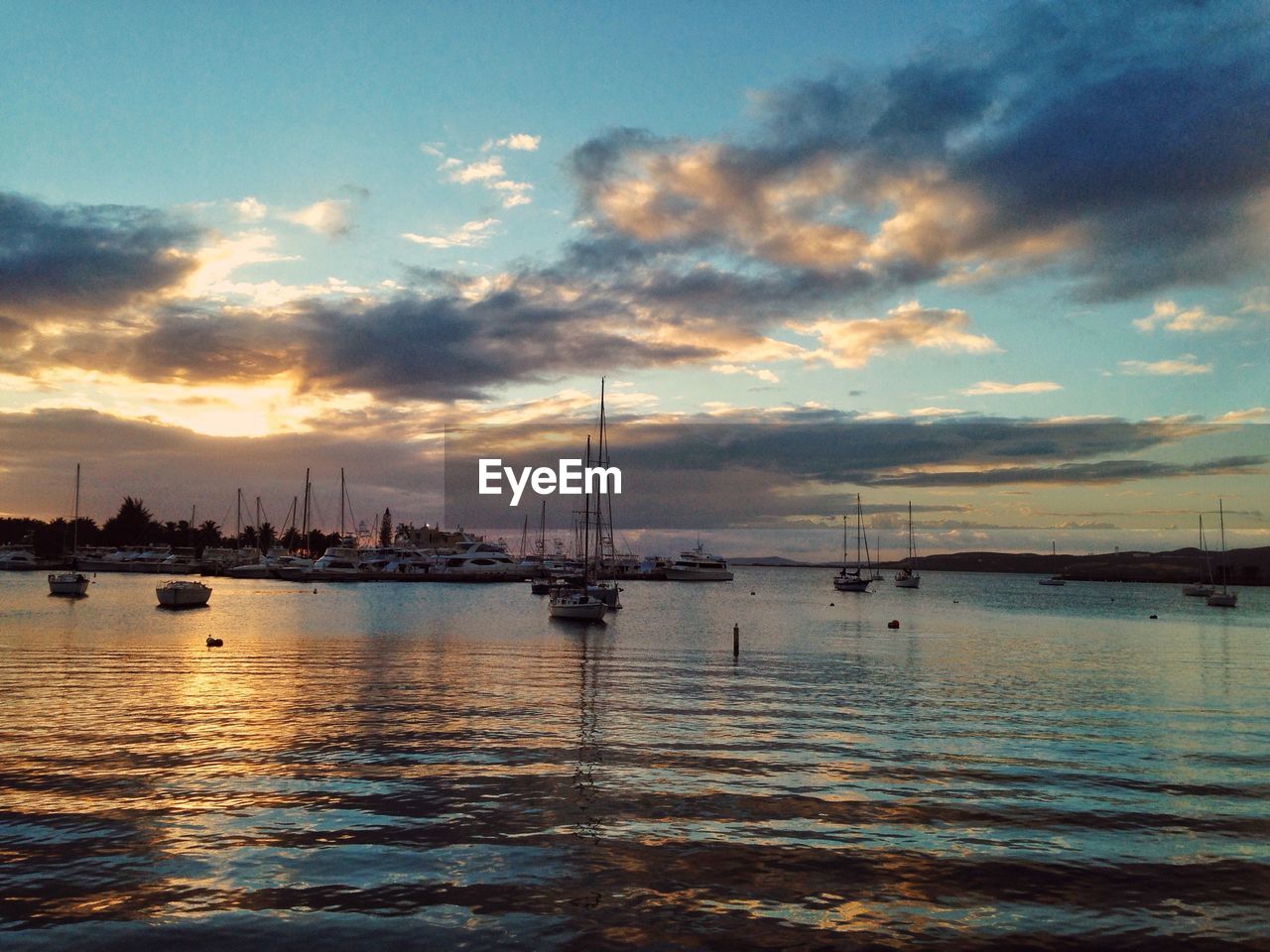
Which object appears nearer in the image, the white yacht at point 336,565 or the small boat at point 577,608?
the small boat at point 577,608

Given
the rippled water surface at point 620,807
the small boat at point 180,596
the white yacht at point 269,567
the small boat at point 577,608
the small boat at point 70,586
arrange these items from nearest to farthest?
1. the rippled water surface at point 620,807
2. the small boat at point 577,608
3. the small boat at point 180,596
4. the small boat at point 70,586
5. the white yacht at point 269,567

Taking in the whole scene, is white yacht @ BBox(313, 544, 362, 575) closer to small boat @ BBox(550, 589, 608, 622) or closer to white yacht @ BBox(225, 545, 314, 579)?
white yacht @ BBox(225, 545, 314, 579)

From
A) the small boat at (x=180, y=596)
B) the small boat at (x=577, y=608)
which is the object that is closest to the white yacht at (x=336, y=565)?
the small boat at (x=180, y=596)

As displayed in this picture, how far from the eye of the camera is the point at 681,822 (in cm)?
1975

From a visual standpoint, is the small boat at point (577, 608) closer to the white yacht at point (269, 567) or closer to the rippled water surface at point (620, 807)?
the rippled water surface at point (620, 807)

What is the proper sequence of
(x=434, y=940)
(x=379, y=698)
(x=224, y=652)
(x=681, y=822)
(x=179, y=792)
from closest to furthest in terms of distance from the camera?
(x=434, y=940), (x=681, y=822), (x=179, y=792), (x=379, y=698), (x=224, y=652)

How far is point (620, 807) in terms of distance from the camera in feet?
68.9

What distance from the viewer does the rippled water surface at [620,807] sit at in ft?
47.6

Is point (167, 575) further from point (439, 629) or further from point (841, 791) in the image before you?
point (841, 791)

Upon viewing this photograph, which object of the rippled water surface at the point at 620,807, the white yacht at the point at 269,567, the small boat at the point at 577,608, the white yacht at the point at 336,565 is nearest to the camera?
the rippled water surface at the point at 620,807

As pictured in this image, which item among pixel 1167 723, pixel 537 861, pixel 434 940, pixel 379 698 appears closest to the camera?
pixel 434 940

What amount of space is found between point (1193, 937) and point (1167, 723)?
2391 centimetres

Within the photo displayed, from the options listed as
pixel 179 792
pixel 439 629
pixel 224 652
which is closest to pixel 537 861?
pixel 179 792

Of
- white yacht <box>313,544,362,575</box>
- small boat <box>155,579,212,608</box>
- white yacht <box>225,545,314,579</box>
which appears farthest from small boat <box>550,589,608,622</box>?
white yacht <box>225,545,314,579</box>
